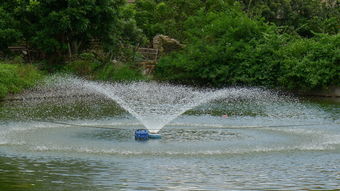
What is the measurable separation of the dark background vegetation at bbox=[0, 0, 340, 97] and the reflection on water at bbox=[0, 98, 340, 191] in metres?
11.6

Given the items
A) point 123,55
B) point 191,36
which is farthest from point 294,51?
point 123,55

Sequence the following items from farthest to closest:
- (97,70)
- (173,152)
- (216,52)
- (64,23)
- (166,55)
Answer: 1. (166,55)
2. (97,70)
3. (216,52)
4. (64,23)
5. (173,152)

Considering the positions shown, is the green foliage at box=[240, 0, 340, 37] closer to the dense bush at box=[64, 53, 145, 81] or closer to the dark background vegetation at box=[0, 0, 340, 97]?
the dark background vegetation at box=[0, 0, 340, 97]

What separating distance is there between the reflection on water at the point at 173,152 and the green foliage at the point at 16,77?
582 centimetres

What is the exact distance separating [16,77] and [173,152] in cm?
1838

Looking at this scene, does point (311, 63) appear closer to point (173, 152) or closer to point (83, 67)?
point (83, 67)

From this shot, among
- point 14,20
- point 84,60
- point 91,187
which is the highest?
point 14,20

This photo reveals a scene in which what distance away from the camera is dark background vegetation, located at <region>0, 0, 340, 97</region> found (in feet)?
123

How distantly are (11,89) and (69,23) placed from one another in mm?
7223

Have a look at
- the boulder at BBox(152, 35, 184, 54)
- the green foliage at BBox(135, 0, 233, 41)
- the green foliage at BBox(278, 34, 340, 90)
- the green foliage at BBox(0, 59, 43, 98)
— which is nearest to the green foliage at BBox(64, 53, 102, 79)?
the green foliage at BBox(0, 59, 43, 98)

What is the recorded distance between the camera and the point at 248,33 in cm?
4009

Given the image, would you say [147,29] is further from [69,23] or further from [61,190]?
[61,190]

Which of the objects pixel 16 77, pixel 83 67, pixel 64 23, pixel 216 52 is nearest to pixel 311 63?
pixel 216 52

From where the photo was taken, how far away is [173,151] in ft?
53.6
